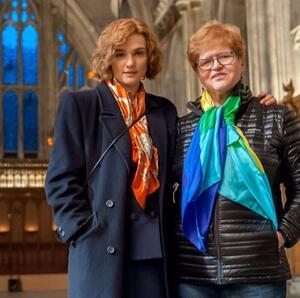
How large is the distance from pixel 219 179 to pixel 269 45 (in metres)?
9.76

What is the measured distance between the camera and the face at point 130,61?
7.95 ft

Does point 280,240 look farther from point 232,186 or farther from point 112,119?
point 112,119

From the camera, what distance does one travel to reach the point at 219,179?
227cm

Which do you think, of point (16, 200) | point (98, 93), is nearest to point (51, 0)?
point (16, 200)

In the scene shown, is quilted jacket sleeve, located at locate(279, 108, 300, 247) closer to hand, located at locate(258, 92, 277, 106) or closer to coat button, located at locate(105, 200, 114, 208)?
hand, located at locate(258, 92, 277, 106)

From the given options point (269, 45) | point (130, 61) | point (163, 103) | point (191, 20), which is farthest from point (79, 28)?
point (130, 61)

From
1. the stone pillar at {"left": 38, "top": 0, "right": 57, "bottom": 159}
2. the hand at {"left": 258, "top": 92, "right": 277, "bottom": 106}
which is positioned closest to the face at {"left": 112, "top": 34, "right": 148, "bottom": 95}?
the hand at {"left": 258, "top": 92, "right": 277, "bottom": 106}

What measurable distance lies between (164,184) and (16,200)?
54.5 feet

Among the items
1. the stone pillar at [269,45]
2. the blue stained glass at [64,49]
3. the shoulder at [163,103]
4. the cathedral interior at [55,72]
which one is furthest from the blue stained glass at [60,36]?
the shoulder at [163,103]

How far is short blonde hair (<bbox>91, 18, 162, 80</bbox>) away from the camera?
239 centimetres

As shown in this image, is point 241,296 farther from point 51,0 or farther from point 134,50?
point 51,0

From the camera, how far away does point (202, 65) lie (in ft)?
7.93

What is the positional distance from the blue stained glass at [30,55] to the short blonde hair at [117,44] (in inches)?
922

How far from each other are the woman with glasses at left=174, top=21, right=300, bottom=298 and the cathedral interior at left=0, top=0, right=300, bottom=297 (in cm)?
677
